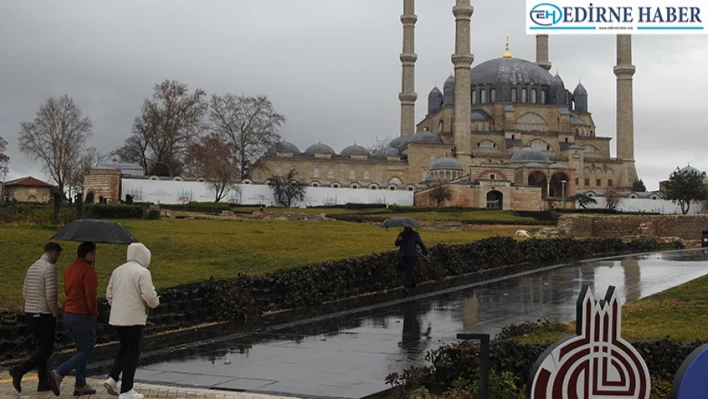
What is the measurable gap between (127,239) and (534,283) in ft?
28.7

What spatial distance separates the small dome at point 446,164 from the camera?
2328 inches

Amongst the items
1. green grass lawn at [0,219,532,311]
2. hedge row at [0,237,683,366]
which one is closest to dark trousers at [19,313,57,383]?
hedge row at [0,237,683,366]

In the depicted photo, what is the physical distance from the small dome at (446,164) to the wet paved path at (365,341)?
44581 mm

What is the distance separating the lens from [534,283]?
46.6 feet

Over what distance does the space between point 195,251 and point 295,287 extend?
9.97 ft

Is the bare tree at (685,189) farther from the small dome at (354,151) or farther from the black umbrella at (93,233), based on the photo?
the black umbrella at (93,233)

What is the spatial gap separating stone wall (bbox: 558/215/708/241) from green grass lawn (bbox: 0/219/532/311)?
11.8m

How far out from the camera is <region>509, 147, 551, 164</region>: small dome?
198 ft

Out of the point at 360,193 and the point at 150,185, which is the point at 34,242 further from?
the point at 360,193

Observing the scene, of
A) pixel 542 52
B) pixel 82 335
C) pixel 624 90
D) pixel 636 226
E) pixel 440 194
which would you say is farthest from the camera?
pixel 542 52

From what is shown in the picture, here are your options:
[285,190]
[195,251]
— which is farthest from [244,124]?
[195,251]

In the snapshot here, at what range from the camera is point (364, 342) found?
866 cm

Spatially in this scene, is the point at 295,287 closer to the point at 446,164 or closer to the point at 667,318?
the point at 667,318

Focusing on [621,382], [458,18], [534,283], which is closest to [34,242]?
[534,283]
